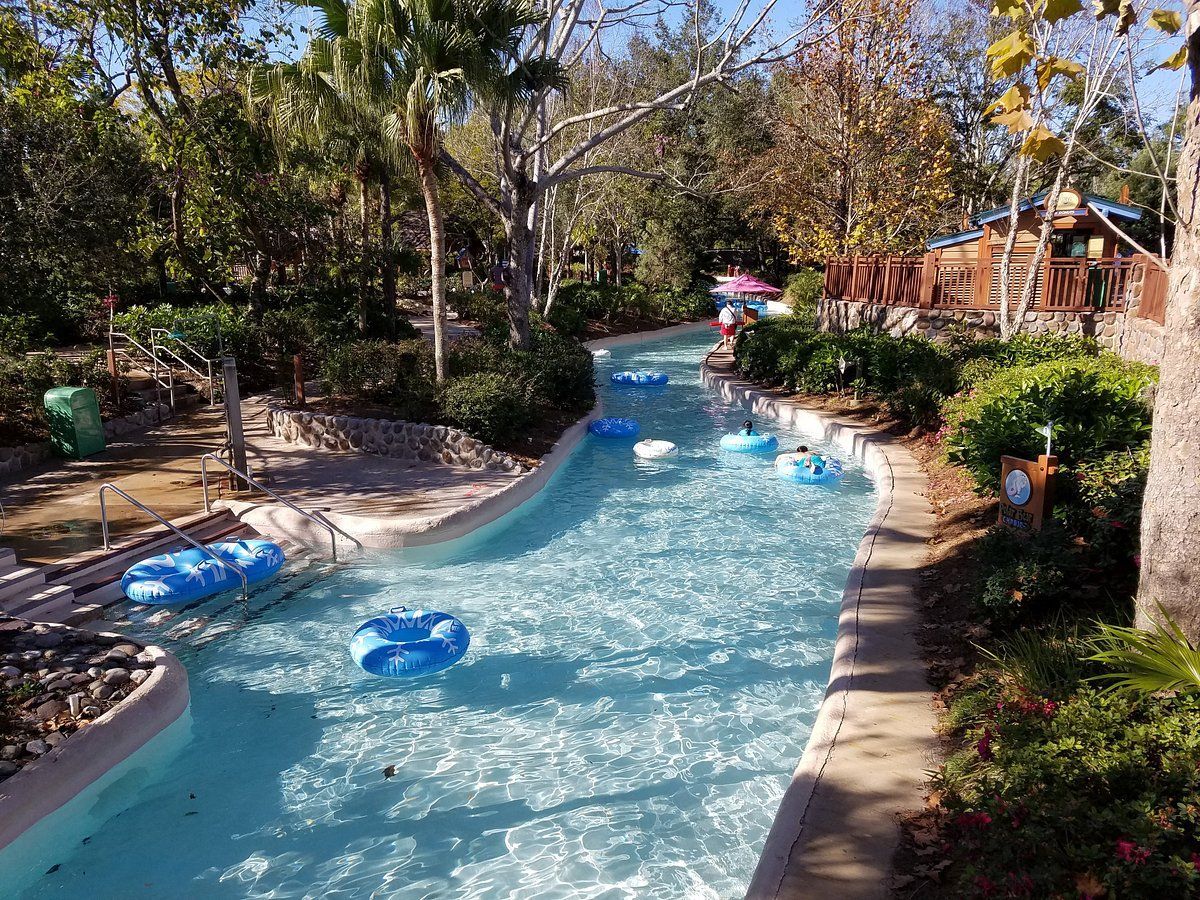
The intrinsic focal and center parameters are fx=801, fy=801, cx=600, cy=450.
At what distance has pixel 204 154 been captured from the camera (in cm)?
1841

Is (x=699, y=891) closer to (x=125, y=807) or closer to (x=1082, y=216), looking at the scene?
(x=125, y=807)

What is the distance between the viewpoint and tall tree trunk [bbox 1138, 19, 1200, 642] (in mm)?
4578

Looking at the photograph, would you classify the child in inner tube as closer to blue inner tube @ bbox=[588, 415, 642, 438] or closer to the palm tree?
blue inner tube @ bbox=[588, 415, 642, 438]

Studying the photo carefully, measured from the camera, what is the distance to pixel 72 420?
13453 mm

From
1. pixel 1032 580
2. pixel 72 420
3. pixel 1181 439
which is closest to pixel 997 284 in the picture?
pixel 1032 580

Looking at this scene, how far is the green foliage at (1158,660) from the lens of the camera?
15.3 feet

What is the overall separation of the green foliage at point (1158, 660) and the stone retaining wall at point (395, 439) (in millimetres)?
10391

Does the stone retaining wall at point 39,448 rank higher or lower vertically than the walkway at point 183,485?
higher

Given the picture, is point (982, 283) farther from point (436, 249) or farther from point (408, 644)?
point (408, 644)

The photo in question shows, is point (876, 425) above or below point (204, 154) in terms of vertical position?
below

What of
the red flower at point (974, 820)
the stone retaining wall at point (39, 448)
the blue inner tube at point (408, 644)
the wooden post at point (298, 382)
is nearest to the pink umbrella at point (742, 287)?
the wooden post at point (298, 382)

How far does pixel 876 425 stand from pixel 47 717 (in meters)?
15.6

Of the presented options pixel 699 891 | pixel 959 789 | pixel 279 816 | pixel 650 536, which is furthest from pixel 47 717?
pixel 650 536

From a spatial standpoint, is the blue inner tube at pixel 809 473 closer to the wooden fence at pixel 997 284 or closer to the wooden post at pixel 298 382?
the wooden fence at pixel 997 284
